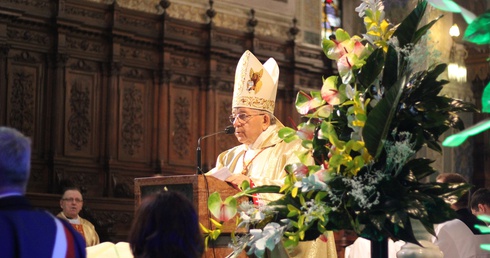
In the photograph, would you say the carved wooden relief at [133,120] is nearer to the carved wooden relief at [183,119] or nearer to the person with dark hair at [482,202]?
the carved wooden relief at [183,119]

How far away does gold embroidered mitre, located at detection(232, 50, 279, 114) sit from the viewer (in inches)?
236

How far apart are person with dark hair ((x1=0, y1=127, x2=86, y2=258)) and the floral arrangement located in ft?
2.73

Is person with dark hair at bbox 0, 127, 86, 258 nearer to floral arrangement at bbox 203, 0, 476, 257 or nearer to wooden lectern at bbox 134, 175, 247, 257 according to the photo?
floral arrangement at bbox 203, 0, 476, 257

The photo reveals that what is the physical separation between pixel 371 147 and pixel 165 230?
860 mm

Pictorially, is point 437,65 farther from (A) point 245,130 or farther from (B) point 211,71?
(B) point 211,71

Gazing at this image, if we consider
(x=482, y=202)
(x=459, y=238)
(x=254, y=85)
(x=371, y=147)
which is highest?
(x=254, y=85)

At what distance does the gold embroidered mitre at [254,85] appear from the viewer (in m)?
5.99

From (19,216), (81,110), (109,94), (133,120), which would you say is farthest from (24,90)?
(19,216)

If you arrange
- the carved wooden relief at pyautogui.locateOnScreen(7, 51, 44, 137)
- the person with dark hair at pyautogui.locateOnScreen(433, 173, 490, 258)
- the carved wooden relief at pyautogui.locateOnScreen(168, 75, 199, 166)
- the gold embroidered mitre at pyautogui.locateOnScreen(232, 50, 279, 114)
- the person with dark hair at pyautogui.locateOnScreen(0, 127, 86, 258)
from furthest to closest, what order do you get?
the carved wooden relief at pyautogui.locateOnScreen(168, 75, 199, 166)
the carved wooden relief at pyautogui.locateOnScreen(7, 51, 44, 137)
the gold embroidered mitre at pyautogui.locateOnScreen(232, 50, 279, 114)
the person with dark hair at pyautogui.locateOnScreen(433, 173, 490, 258)
the person with dark hair at pyautogui.locateOnScreen(0, 127, 86, 258)

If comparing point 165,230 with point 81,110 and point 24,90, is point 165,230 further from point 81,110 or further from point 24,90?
point 81,110

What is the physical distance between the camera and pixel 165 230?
2422mm

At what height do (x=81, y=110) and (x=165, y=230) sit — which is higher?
(x=81, y=110)

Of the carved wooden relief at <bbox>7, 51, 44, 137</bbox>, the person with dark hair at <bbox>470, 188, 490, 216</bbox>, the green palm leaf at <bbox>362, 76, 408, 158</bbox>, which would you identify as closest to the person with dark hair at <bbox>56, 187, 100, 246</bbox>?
the carved wooden relief at <bbox>7, 51, 44, 137</bbox>

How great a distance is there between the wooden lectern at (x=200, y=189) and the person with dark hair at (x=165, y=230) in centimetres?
213
